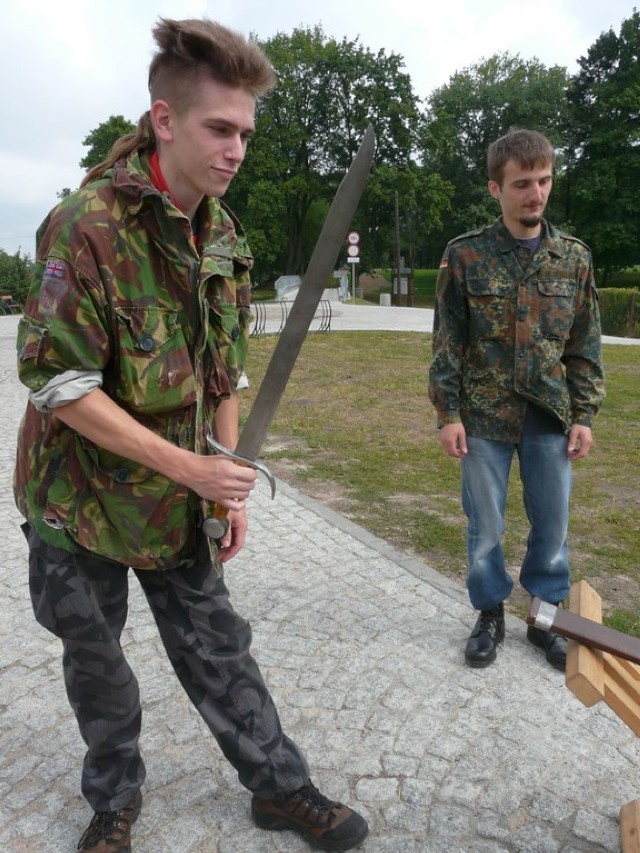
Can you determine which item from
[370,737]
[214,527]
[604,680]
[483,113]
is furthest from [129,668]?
[483,113]

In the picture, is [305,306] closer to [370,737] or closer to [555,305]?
[555,305]

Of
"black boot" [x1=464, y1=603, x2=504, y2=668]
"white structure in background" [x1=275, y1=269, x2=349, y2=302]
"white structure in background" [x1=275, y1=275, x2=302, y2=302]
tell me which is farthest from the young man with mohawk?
"white structure in background" [x1=275, y1=269, x2=349, y2=302]

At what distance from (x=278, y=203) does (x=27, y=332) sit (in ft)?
150

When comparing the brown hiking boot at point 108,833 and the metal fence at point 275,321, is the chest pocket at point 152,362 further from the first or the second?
the metal fence at point 275,321

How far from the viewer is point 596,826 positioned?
246 cm

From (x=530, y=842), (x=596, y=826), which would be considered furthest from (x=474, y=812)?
(x=596, y=826)

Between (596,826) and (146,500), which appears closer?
(146,500)

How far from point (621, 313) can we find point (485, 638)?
2147 cm

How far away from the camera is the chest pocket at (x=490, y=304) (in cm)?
328

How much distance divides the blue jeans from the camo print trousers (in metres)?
1.49

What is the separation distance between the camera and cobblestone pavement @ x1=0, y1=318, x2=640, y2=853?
8.14 feet

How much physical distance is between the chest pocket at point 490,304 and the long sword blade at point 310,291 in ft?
5.14

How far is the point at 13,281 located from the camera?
33.3 m

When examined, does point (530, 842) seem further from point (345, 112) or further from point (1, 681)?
point (345, 112)
